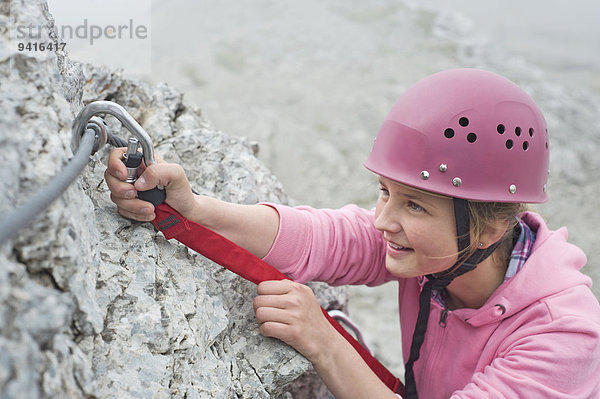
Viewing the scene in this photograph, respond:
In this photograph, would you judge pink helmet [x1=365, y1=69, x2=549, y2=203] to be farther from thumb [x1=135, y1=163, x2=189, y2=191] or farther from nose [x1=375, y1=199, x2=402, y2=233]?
thumb [x1=135, y1=163, x2=189, y2=191]

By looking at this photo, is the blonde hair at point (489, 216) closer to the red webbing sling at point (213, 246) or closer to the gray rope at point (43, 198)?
the red webbing sling at point (213, 246)

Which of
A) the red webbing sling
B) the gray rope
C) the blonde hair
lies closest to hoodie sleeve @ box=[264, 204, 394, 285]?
the red webbing sling

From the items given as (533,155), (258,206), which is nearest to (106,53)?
(258,206)

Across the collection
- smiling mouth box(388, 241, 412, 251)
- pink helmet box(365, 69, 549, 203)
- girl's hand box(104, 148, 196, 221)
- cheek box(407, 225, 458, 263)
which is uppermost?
pink helmet box(365, 69, 549, 203)

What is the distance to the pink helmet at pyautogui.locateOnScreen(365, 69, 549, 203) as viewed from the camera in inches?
90.2

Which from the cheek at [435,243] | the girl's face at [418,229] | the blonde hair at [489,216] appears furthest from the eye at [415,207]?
the blonde hair at [489,216]

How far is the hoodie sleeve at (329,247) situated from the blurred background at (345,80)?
239cm

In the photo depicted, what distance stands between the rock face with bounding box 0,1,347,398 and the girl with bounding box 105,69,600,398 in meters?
0.16

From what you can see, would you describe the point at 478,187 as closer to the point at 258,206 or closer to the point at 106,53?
the point at 258,206

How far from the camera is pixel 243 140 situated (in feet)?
10.6

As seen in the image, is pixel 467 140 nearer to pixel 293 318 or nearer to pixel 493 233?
pixel 493 233

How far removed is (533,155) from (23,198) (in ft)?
6.88

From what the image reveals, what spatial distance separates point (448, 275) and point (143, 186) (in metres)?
1.51

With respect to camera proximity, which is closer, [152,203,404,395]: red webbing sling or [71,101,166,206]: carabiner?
[71,101,166,206]: carabiner
